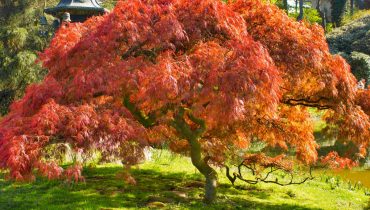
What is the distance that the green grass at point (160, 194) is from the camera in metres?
8.54

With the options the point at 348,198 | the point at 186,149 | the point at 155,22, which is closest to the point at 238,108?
the point at 155,22

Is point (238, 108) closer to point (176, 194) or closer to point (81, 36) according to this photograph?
point (81, 36)

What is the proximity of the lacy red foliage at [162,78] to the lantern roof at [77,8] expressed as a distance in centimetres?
653

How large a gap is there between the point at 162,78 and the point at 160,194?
404 cm

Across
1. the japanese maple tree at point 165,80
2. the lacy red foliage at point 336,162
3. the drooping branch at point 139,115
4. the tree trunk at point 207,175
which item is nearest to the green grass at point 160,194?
the tree trunk at point 207,175

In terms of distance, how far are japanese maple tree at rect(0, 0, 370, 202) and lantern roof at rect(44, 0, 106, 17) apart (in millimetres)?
6516

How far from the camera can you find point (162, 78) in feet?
19.2

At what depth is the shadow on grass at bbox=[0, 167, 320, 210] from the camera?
846cm

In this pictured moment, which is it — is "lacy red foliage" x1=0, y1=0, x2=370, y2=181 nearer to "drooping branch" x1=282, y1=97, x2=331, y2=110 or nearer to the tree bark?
"drooping branch" x1=282, y1=97, x2=331, y2=110

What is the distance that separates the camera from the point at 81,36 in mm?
7668

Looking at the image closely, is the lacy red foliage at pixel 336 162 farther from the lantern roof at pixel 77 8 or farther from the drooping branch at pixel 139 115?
the lantern roof at pixel 77 8

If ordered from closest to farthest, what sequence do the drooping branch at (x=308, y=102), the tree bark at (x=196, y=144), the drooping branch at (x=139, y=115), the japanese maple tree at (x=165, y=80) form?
the japanese maple tree at (x=165, y=80) → the drooping branch at (x=139, y=115) → the tree bark at (x=196, y=144) → the drooping branch at (x=308, y=102)

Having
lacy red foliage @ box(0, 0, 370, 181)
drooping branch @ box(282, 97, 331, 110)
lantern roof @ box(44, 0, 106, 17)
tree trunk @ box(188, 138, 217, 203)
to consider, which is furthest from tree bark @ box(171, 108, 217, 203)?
lantern roof @ box(44, 0, 106, 17)

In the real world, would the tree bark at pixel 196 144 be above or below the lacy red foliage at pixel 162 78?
below
